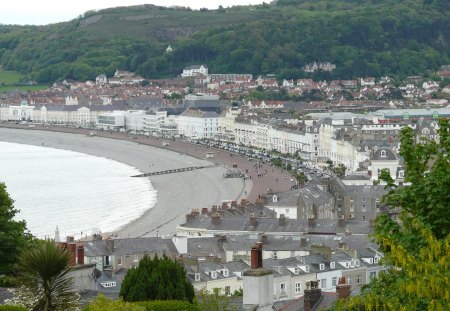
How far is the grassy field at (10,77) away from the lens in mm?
141750

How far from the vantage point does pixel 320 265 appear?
69.5 ft

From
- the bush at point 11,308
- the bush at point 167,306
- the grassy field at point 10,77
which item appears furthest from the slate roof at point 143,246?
the grassy field at point 10,77

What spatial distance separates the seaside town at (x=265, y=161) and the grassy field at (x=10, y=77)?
1183 cm

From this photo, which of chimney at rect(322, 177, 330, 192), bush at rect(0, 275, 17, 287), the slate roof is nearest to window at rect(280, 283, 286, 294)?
the slate roof

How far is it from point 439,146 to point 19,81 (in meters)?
136

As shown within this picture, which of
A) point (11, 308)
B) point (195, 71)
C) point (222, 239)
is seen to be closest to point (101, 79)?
point (195, 71)

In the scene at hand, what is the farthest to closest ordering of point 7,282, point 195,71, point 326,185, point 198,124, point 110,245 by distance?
point 195,71 < point 198,124 < point 326,185 < point 110,245 < point 7,282

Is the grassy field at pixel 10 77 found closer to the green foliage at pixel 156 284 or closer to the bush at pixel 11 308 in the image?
the green foliage at pixel 156 284

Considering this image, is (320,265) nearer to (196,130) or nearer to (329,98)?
(196,130)

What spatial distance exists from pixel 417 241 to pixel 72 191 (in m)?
40.7

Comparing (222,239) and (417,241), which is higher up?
(417,241)

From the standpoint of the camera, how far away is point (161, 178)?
52.3m

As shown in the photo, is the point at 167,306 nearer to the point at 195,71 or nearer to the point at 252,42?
the point at 195,71

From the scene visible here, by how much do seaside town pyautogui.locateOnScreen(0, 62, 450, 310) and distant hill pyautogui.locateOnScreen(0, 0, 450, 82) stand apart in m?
3.72
